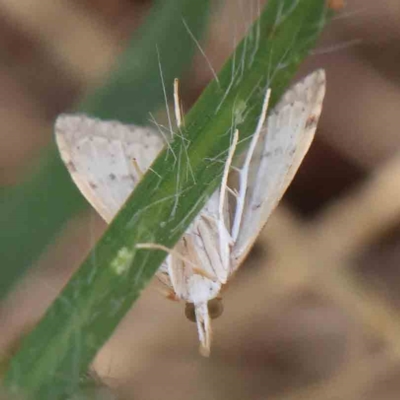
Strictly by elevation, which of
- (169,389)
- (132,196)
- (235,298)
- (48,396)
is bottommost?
(169,389)

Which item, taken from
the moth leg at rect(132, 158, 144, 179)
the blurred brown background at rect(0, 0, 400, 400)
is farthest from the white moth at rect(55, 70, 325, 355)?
the blurred brown background at rect(0, 0, 400, 400)

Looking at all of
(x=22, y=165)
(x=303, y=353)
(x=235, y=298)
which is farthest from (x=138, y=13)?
(x=303, y=353)

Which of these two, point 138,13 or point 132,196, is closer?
point 132,196

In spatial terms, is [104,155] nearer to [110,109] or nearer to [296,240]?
[110,109]

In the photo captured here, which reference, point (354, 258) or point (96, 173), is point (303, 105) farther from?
point (354, 258)

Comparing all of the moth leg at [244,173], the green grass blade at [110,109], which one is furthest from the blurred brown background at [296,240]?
the moth leg at [244,173]

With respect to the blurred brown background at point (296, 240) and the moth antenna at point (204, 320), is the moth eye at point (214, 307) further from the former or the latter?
the blurred brown background at point (296, 240)

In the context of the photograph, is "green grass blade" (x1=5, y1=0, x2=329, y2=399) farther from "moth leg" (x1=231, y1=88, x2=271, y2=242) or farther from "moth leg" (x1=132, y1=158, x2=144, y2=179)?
"moth leg" (x1=132, y1=158, x2=144, y2=179)

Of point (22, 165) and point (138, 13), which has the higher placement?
point (138, 13)
